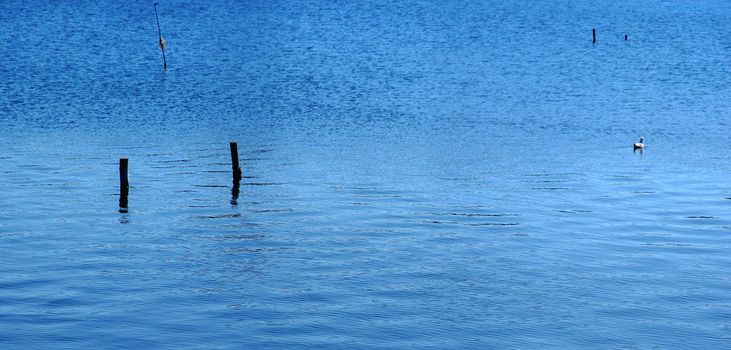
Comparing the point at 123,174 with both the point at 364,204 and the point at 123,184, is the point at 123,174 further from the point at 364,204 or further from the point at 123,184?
the point at 364,204

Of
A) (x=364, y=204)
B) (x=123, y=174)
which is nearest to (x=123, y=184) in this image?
(x=123, y=174)

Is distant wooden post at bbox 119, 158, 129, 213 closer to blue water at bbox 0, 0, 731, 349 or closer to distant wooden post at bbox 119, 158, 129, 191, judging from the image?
distant wooden post at bbox 119, 158, 129, 191

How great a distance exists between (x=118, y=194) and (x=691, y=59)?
256ft

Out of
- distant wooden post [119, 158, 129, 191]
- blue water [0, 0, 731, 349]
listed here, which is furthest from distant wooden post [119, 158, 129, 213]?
blue water [0, 0, 731, 349]

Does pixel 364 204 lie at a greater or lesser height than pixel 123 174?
lesser

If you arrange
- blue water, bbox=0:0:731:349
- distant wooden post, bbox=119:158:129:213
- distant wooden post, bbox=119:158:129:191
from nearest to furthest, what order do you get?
1. blue water, bbox=0:0:731:349
2. distant wooden post, bbox=119:158:129:213
3. distant wooden post, bbox=119:158:129:191

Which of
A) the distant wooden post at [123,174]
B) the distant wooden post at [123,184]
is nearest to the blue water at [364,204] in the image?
the distant wooden post at [123,184]

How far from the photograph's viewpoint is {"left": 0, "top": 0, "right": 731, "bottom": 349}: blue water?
24172 millimetres

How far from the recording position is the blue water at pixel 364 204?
24172mm

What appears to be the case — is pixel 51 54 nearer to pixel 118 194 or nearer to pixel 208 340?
pixel 118 194

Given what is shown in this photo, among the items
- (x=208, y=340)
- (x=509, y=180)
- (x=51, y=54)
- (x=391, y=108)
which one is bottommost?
(x=208, y=340)

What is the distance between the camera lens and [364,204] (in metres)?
38.8

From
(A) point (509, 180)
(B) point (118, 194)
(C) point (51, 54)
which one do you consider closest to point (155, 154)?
(B) point (118, 194)

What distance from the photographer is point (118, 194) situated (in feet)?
134
